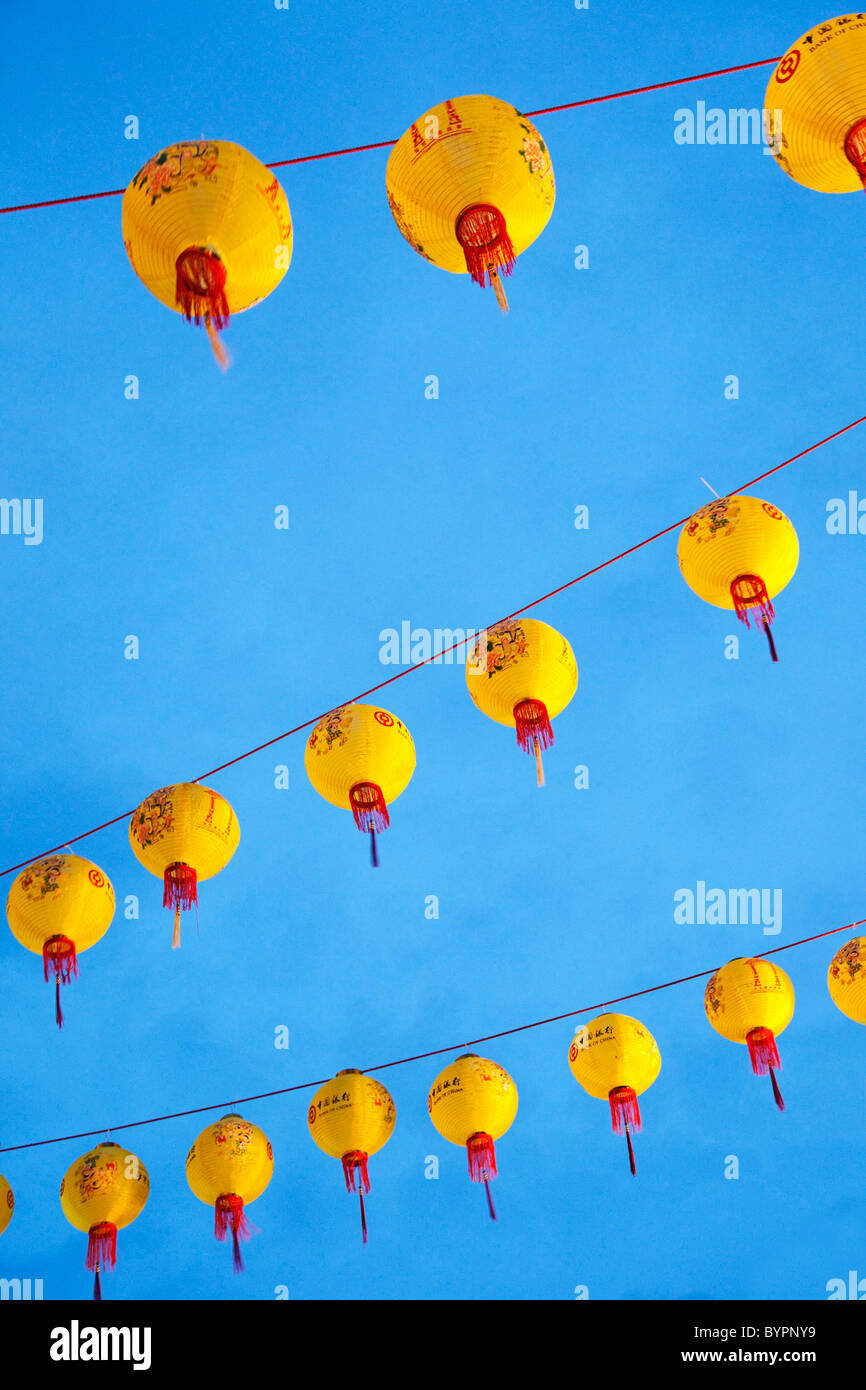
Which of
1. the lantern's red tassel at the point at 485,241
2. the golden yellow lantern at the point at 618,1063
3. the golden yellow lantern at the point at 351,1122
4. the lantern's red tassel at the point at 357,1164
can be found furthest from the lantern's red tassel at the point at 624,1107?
the lantern's red tassel at the point at 485,241

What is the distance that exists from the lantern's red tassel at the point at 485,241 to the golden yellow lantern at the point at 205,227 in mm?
619

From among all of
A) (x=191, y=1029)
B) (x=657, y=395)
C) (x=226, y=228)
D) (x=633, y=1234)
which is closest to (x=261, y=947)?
(x=191, y=1029)

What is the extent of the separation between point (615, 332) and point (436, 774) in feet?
14.1

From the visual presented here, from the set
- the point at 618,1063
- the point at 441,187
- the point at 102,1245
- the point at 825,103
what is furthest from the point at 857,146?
the point at 102,1245

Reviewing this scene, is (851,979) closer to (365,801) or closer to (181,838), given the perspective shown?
(365,801)

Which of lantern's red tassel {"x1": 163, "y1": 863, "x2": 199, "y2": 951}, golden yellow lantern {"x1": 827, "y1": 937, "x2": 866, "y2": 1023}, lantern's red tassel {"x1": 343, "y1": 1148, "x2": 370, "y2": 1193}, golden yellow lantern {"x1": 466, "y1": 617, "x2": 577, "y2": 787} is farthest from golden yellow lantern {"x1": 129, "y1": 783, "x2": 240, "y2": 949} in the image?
golden yellow lantern {"x1": 827, "y1": 937, "x2": 866, "y2": 1023}

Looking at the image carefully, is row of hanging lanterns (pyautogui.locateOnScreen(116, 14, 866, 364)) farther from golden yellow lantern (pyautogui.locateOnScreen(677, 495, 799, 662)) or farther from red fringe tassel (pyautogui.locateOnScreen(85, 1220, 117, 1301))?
red fringe tassel (pyautogui.locateOnScreen(85, 1220, 117, 1301))

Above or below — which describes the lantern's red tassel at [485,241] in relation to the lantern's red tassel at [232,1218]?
above

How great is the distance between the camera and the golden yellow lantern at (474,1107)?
6570mm

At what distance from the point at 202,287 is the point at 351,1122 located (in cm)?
479

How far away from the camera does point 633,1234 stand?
1146 centimetres

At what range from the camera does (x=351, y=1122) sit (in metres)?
6.64

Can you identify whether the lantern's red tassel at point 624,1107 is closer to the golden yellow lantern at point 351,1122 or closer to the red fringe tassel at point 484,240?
the golden yellow lantern at point 351,1122

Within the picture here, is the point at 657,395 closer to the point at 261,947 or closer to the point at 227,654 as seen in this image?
the point at 227,654
